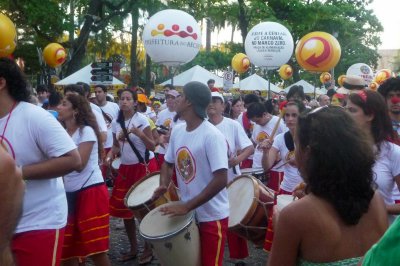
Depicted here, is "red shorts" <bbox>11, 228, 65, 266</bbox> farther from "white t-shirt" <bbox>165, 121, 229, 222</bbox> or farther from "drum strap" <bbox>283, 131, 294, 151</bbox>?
"drum strap" <bbox>283, 131, 294, 151</bbox>

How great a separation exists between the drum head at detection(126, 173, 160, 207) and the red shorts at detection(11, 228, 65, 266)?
79.8 inches

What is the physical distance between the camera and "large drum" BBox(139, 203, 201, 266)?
412 centimetres

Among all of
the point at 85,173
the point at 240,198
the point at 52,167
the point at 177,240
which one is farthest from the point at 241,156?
the point at 52,167

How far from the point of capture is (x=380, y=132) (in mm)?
3693

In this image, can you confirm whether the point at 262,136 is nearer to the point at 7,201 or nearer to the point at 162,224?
the point at 162,224

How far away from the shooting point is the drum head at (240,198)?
16.7ft

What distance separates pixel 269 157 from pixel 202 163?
171 centimetres

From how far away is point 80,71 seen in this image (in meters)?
19.1

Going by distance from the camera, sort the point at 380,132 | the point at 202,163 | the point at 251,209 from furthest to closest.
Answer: the point at 251,209 < the point at 202,163 < the point at 380,132

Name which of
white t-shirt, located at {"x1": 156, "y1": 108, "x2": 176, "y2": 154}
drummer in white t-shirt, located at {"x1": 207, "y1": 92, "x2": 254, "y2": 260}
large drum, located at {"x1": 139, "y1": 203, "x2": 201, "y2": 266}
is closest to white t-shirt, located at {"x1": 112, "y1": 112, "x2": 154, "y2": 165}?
drummer in white t-shirt, located at {"x1": 207, "y1": 92, "x2": 254, "y2": 260}

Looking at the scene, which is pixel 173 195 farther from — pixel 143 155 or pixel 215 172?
pixel 143 155

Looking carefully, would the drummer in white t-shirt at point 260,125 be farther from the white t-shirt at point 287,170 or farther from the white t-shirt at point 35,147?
the white t-shirt at point 35,147

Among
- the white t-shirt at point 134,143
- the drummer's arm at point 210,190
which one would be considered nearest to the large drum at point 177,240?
the drummer's arm at point 210,190

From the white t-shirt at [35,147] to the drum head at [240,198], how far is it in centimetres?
208
